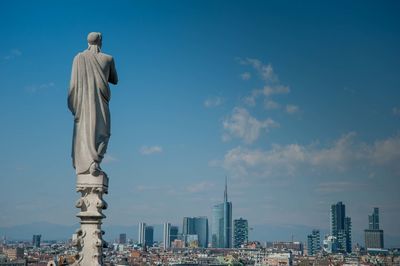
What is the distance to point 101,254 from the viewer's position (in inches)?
244

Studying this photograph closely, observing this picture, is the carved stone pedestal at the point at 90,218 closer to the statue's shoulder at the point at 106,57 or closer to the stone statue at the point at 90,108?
the stone statue at the point at 90,108

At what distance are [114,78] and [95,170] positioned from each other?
49.8 inches

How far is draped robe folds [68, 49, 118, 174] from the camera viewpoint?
636 cm

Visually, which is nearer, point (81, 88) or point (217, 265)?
point (81, 88)

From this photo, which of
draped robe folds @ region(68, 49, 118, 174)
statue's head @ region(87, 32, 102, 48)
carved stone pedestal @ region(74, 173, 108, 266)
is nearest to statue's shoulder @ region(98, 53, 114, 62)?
draped robe folds @ region(68, 49, 118, 174)

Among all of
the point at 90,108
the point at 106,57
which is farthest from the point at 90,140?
the point at 106,57

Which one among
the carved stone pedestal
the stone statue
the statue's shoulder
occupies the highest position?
the statue's shoulder

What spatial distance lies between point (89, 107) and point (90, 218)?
125 cm

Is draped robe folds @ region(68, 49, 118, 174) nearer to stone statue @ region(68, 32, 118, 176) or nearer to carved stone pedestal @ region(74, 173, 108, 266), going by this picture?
stone statue @ region(68, 32, 118, 176)

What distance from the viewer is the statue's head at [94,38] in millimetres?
6891

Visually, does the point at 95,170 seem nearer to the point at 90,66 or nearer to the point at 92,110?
the point at 92,110

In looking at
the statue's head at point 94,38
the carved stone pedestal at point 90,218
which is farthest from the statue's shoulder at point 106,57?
the carved stone pedestal at point 90,218

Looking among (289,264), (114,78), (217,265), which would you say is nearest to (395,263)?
(289,264)

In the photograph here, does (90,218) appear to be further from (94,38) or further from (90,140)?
(94,38)
